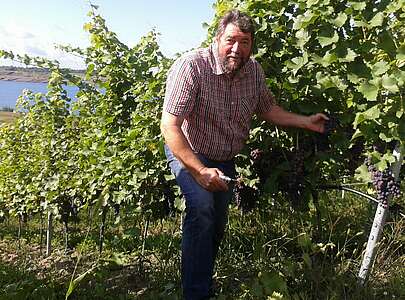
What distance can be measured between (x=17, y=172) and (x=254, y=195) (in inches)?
160

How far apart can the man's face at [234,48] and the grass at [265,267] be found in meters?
1.23

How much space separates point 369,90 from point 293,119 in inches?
24.3

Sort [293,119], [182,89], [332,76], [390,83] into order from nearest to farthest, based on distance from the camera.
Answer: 1. [390,83]
2. [182,89]
3. [332,76]
4. [293,119]

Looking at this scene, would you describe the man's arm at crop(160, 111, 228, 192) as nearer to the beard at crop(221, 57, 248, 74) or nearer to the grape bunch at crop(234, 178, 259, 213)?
the beard at crop(221, 57, 248, 74)

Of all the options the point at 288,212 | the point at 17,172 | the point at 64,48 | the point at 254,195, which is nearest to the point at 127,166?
the point at 254,195

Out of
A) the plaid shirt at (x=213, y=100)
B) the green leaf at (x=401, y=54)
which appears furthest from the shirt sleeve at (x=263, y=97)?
the green leaf at (x=401, y=54)

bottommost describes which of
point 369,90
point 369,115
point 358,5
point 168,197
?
point 168,197

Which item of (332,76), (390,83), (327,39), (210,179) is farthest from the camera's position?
(332,76)

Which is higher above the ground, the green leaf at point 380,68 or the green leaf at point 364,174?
the green leaf at point 380,68

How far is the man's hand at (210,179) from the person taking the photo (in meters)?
2.67

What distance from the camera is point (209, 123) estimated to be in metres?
2.97

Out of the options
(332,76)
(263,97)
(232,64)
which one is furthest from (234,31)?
Answer: (332,76)

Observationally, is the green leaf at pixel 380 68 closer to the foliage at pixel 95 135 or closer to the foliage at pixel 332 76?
the foliage at pixel 332 76

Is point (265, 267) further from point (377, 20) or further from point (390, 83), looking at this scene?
point (377, 20)
